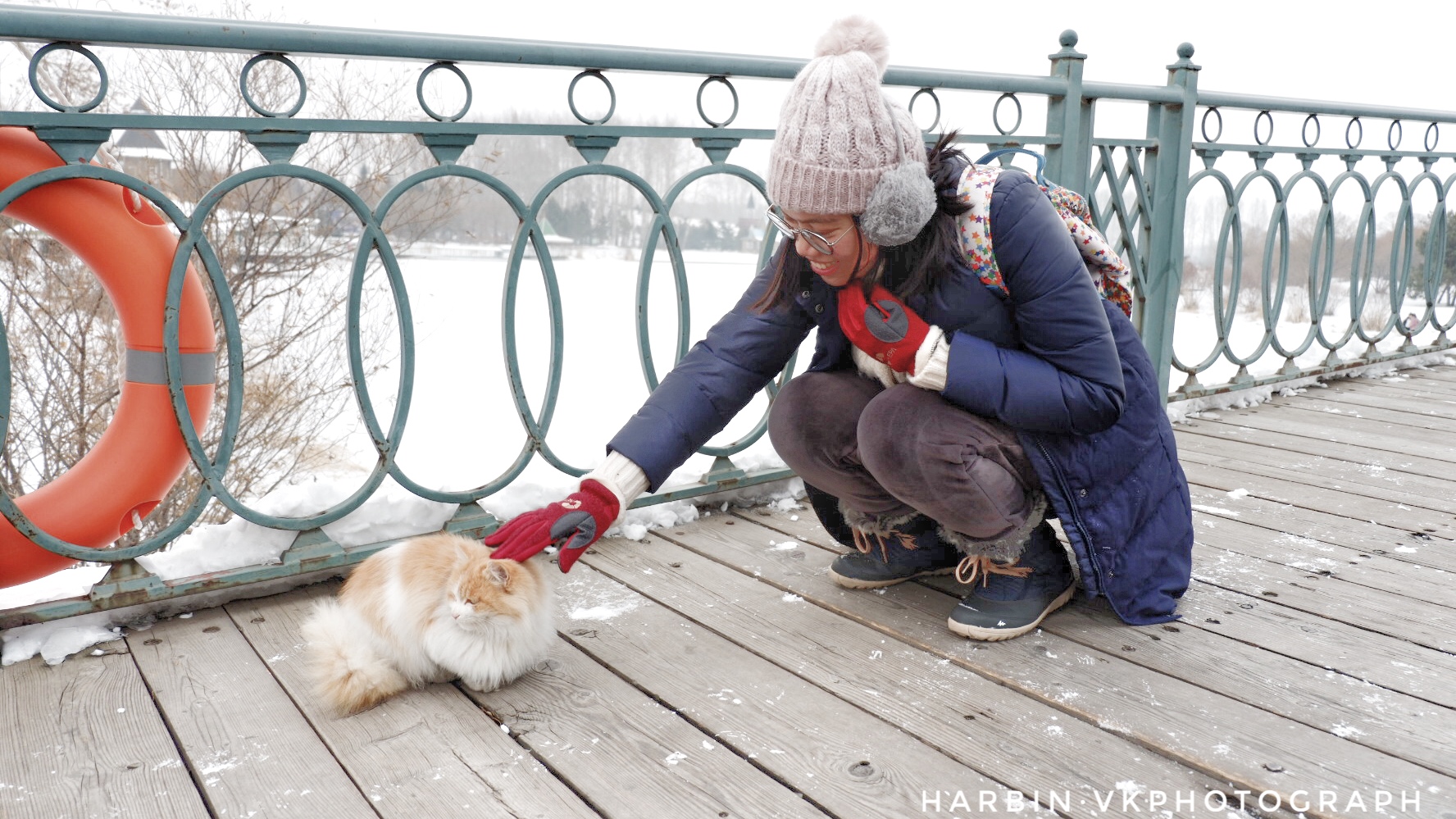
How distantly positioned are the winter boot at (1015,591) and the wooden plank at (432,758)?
748 millimetres

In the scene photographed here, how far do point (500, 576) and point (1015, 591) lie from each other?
0.86 m

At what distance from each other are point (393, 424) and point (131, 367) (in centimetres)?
44

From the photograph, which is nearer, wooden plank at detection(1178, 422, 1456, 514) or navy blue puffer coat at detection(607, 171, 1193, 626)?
navy blue puffer coat at detection(607, 171, 1193, 626)

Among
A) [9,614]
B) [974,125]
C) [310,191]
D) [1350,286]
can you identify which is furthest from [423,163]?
[1350,286]

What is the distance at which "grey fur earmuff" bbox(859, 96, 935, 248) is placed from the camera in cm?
131

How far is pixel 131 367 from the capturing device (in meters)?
1.61

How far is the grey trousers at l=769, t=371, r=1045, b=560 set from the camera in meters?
1.52

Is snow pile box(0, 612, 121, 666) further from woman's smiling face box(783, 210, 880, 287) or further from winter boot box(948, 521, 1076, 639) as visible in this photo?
winter boot box(948, 521, 1076, 639)

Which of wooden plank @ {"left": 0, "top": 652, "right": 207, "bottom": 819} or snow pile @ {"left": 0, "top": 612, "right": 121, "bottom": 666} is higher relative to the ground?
snow pile @ {"left": 0, "top": 612, "right": 121, "bottom": 666}

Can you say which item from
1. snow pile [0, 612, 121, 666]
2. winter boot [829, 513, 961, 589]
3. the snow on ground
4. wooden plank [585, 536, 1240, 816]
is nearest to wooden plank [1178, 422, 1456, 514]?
the snow on ground

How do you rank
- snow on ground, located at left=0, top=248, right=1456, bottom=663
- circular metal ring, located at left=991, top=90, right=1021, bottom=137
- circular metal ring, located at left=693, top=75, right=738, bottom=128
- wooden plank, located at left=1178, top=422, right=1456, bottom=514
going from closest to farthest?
1. snow on ground, located at left=0, top=248, right=1456, bottom=663
2. circular metal ring, located at left=693, top=75, right=738, bottom=128
3. wooden plank, located at left=1178, top=422, right=1456, bottom=514
4. circular metal ring, located at left=991, top=90, right=1021, bottom=137

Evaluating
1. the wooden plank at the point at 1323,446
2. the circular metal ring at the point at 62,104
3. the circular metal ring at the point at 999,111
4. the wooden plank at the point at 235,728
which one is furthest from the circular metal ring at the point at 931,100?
the wooden plank at the point at 235,728

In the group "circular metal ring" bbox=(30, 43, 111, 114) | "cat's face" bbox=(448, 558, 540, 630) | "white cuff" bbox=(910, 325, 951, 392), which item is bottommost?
"cat's face" bbox=(448, 558, 540, 630)

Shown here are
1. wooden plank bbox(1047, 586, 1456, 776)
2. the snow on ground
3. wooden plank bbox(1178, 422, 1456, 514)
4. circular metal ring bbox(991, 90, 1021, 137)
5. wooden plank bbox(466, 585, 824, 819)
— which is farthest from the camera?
circular metal ring bbox(991, 90, 1021, 137)
